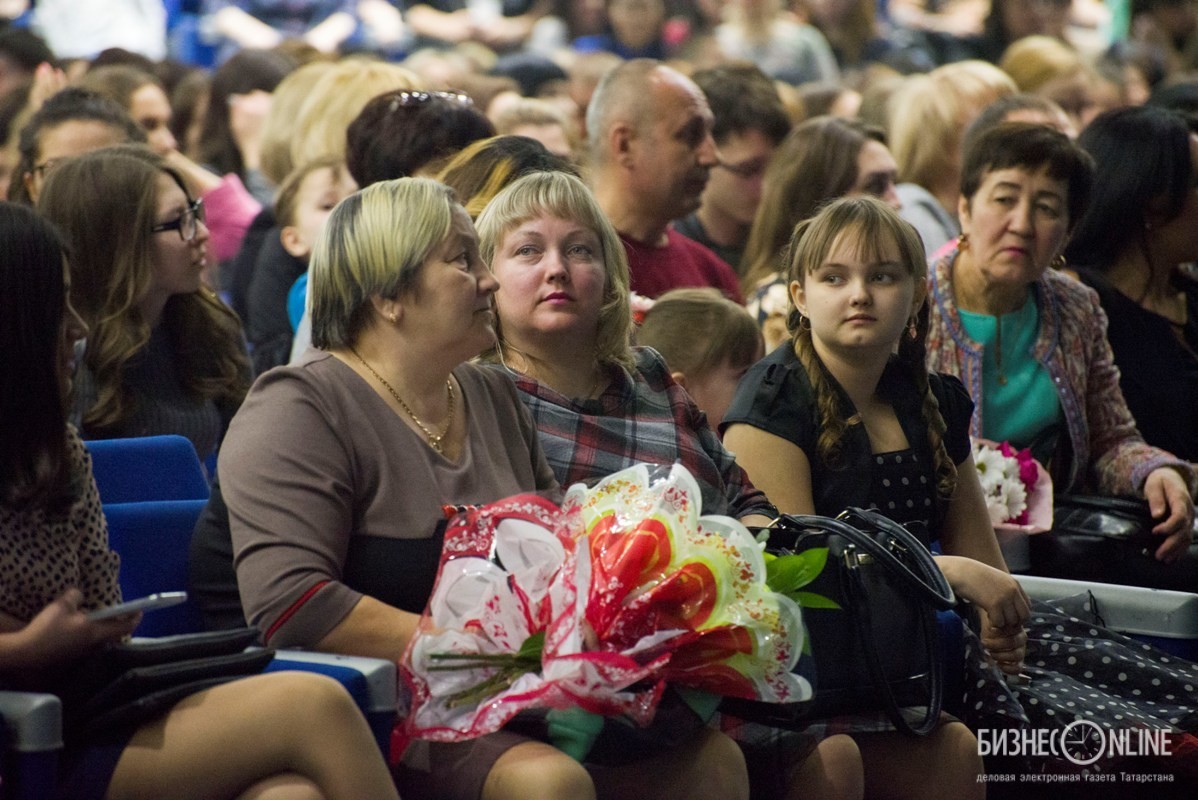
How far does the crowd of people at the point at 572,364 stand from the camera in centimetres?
224

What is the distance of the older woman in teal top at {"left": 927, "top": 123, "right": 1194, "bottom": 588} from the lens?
379 cm

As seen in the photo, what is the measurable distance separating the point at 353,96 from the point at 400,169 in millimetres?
1558

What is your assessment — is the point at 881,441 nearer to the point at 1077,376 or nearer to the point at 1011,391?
the point at 1011,391

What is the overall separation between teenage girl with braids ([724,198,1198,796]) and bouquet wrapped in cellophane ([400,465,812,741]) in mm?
698

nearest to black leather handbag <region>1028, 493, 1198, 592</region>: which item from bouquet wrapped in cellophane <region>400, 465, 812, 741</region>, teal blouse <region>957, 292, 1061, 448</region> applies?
teal blouse <region>957, 292, 1061, 448</region>

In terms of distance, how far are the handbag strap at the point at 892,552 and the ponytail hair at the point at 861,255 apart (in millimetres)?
371

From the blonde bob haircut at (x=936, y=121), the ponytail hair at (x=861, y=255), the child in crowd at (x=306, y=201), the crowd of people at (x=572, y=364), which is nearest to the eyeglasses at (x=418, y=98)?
the crowd of people at (x=572, y=364)

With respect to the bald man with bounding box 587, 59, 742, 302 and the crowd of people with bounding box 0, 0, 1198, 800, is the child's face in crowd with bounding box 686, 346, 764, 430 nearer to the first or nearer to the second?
the crowd of people with bounding box 0, 0, 1198, 800

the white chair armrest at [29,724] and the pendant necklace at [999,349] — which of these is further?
the pendant necklace at [999,349]

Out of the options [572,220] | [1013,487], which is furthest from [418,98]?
[1013,487]

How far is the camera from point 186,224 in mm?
3592

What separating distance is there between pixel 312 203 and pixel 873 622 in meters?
2.58

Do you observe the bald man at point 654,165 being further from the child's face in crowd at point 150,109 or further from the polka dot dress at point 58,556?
the polka dot dress at point 58,556

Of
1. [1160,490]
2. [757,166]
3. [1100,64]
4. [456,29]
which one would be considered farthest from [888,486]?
[456,29]
